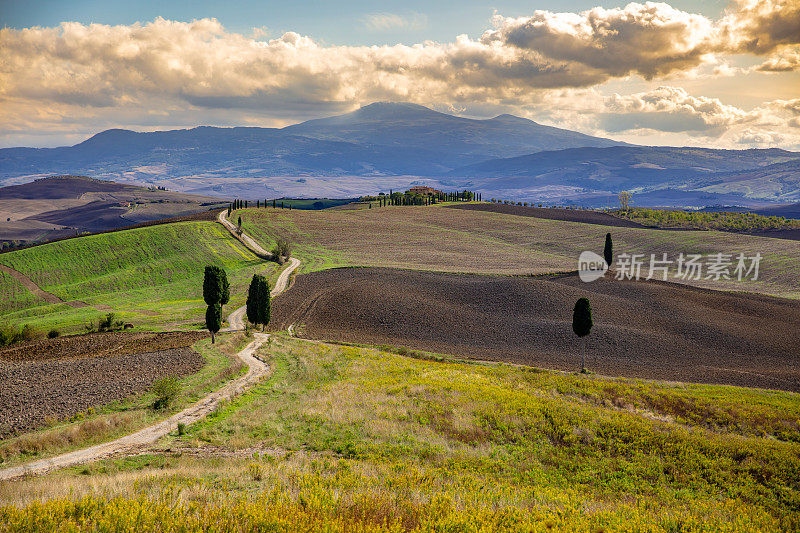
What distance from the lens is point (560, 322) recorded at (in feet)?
194

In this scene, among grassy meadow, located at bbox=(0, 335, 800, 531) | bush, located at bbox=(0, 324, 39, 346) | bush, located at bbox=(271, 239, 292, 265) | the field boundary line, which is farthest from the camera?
bush, located at bbox=(271, 239, 292, 265)

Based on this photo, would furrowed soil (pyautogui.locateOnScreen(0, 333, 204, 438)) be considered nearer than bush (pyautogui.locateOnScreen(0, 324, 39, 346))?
Yes

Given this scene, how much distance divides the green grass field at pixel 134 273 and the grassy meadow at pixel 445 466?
35.3 metres

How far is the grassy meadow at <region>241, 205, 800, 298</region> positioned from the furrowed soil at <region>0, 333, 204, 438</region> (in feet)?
149

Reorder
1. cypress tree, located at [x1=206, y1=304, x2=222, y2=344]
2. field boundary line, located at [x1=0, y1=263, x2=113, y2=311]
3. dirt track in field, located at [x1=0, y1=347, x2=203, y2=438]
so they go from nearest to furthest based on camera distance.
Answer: dirt track in field, located at [x1=0, y1=347, x2=203, y2=438] → cypress tree, located at [x1=206, y1=304, x2=222, y2=344] → field boundary line, located at [x1=0, y1=263, x2=113, y2=311]

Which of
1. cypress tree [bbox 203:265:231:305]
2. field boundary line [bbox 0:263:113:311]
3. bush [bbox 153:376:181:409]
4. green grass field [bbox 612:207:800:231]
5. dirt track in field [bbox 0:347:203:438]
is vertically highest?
green grass field [bbox 612:207:800:231]

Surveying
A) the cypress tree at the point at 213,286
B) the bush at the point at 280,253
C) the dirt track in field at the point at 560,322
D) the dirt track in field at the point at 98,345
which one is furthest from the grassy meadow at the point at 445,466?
the bush at the point at 280,253

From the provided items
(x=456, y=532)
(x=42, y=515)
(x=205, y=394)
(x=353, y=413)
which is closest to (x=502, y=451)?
(x=353, y=413)

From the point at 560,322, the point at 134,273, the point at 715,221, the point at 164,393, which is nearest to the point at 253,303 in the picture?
the point at 164,393

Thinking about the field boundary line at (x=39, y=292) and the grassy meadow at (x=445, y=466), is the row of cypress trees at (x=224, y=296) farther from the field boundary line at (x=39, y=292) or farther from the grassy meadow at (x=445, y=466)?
the field boundary line at (x=39, y=292)

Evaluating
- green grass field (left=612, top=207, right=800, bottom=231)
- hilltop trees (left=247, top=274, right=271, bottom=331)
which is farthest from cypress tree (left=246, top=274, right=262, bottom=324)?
green grass field (left=612, top=207, right=800, bottom=231)

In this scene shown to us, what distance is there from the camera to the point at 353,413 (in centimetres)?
2306

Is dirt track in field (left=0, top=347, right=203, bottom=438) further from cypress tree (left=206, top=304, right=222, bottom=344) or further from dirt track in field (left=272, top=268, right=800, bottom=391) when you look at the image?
dirt track in field (left=272, top=268, right=800, bottom=391)

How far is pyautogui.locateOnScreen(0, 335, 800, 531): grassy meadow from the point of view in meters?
10.6
